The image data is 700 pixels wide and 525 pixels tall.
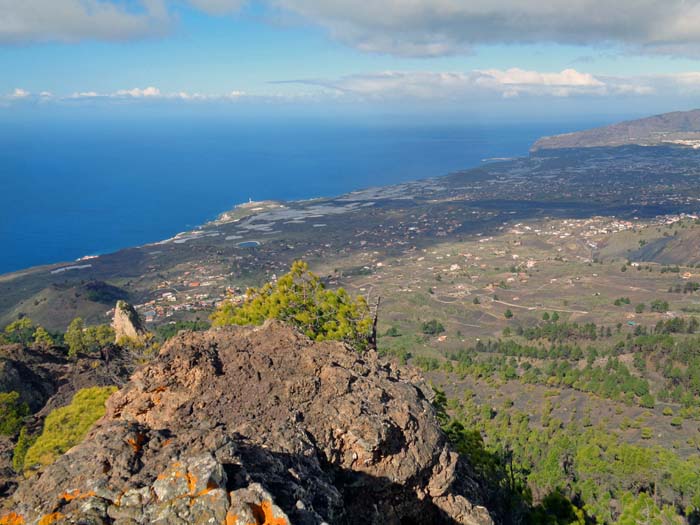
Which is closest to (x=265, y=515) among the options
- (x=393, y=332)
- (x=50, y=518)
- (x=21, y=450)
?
(x=50, y=518)

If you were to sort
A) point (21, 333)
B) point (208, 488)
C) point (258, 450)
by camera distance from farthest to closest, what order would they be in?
point (21, 333) → point (258, 450) → point (208, 488)

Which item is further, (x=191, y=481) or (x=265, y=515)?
(x=191, y=481)

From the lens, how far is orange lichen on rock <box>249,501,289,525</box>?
17.2ft

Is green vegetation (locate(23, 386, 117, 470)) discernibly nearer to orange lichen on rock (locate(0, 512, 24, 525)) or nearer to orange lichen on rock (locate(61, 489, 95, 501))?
orange lichen on rock (locate(0, 512, 24, 525))

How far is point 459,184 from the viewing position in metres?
179

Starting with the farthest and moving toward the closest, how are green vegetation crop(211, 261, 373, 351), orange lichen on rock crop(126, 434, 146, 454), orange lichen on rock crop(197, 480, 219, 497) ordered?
1. green vegetation crop(211, 261, 373, 351)
2. orange lichen on rock crop(126, 434, 146, 454)
3. orange lichen on rock crop(197, 480, 219, 497)

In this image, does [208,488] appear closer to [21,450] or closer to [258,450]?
[258,450]

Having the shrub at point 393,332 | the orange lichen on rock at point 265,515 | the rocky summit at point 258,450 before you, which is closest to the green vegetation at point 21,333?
the shrub at point 393,332

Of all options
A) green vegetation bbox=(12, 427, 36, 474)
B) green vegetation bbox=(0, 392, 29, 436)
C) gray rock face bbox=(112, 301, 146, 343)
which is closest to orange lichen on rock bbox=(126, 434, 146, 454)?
green vegetation bbox=(12, 427, 36, 474)

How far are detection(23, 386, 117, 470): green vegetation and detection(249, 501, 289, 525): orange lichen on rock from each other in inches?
470

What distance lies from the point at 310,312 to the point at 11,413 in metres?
11.8

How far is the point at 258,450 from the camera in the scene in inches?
283

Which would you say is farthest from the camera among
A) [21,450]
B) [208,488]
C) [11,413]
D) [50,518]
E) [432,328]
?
[432,328]

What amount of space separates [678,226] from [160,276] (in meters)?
101
